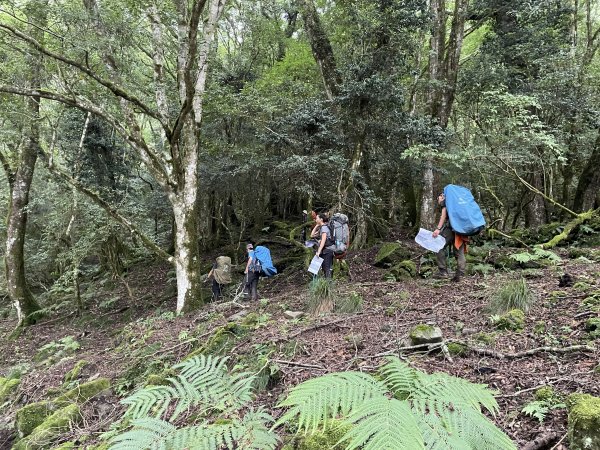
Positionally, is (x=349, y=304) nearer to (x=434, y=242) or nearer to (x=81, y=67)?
(x=434, y=242)

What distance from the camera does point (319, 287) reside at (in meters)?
6.96

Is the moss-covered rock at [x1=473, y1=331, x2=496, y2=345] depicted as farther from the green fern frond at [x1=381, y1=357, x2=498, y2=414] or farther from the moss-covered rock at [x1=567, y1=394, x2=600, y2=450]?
the green fern frond at [x1=381, y1=357, x2=498, y2=414]

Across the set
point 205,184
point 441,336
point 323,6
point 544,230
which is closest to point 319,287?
point 441,336

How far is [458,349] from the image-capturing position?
426cm

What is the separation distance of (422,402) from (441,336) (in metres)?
2.58

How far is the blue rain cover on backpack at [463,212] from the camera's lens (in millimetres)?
7113

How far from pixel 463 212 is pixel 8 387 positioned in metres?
8.82

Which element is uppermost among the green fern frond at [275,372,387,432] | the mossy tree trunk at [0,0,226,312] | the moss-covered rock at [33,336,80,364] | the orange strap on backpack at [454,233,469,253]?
the mossy tree trunk at [0,0,226,312]

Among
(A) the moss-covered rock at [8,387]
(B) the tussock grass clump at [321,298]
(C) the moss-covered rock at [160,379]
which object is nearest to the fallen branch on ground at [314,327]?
(B) the tussock grass clump at [321,298]

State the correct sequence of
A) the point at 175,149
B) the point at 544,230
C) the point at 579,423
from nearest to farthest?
the point at 579,423
the point at 175,149
the point at 544,230

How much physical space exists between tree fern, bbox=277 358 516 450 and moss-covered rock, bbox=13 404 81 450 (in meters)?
4.29

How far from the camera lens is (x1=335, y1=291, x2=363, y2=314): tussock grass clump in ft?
21.4

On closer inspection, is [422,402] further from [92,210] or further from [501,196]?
[501,196]

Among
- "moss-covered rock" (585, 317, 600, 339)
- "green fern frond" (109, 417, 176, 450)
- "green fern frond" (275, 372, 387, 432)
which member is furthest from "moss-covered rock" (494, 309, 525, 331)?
"green fern frond" (109, 417, 176, 450)
